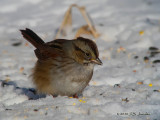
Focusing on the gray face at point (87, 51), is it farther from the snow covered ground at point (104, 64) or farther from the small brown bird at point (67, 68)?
the snow covered ground at point (104, 64)

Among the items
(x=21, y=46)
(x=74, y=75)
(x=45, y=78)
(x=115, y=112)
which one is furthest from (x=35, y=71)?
(x=21, y=46)

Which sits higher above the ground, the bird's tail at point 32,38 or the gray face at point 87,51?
the bird's tail at point 32,38

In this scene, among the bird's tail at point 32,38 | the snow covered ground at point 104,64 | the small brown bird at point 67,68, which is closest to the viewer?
the snow covered ground at point 104,64

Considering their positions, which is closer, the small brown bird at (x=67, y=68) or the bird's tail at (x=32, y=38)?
the small brown bird at (x=67, y=68)

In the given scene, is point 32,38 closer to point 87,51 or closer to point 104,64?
point 87,51

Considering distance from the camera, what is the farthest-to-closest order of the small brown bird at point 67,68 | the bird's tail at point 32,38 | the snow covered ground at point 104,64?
the bird's tail at point 32,38 < the small brown bird at point 67,68 < the snow covered ground at point 104,64

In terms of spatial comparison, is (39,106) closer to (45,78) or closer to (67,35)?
(45,78)

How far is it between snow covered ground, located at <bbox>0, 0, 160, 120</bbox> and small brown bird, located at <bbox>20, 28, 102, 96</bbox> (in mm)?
146

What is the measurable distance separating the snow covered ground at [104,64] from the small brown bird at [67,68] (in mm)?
146

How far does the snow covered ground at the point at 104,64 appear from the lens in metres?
3.52

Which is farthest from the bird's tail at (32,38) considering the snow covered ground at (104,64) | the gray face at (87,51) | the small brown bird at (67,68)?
the gray face at (87,51)

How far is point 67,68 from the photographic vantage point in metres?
3.90

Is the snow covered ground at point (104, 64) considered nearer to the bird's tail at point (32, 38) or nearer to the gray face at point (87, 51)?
the bird's tail at point (32, 38)

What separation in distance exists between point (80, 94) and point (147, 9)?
154 inches
